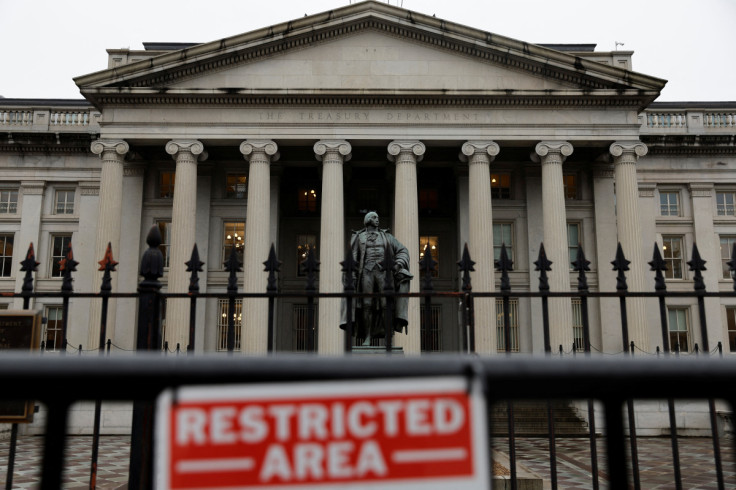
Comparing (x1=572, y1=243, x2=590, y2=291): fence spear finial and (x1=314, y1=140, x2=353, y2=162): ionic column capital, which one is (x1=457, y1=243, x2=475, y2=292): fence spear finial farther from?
(x1=314, y1=140, x2=353, y2=162): ionic column capital

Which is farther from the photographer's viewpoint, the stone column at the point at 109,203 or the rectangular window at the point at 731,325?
the rectangular window at the point at 731,325

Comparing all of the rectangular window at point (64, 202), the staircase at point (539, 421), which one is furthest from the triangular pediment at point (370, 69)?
the staircase at point (539, 421)

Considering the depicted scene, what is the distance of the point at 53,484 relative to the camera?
169 centimetres

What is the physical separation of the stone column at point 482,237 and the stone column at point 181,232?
12225 millimetres

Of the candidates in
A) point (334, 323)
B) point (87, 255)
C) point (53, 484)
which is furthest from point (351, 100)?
point (53, 484)

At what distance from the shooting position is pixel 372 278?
35.2ft

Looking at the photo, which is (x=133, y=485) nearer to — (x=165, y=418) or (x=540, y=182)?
(x=165, y=418)

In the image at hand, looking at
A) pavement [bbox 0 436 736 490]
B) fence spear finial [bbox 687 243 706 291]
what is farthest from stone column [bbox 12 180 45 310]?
fence spear finial [bbox 687 243 706 291]

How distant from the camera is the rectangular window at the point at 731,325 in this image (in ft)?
104

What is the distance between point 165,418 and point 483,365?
0.82 meters

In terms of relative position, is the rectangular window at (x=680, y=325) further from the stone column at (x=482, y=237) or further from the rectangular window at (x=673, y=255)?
the stone column at (x=482, y=237)

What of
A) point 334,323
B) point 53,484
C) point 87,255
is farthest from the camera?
point 87,255

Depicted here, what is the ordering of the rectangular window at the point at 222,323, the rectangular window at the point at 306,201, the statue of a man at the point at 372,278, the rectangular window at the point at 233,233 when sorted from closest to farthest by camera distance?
1. the statue of a man at the point at 372,278
2. the rectangular window at the point at 222,323
3. the rectangular window at the point at 233,233
4. the rectangular window at the point at 306,201

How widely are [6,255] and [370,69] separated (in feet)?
70.9
